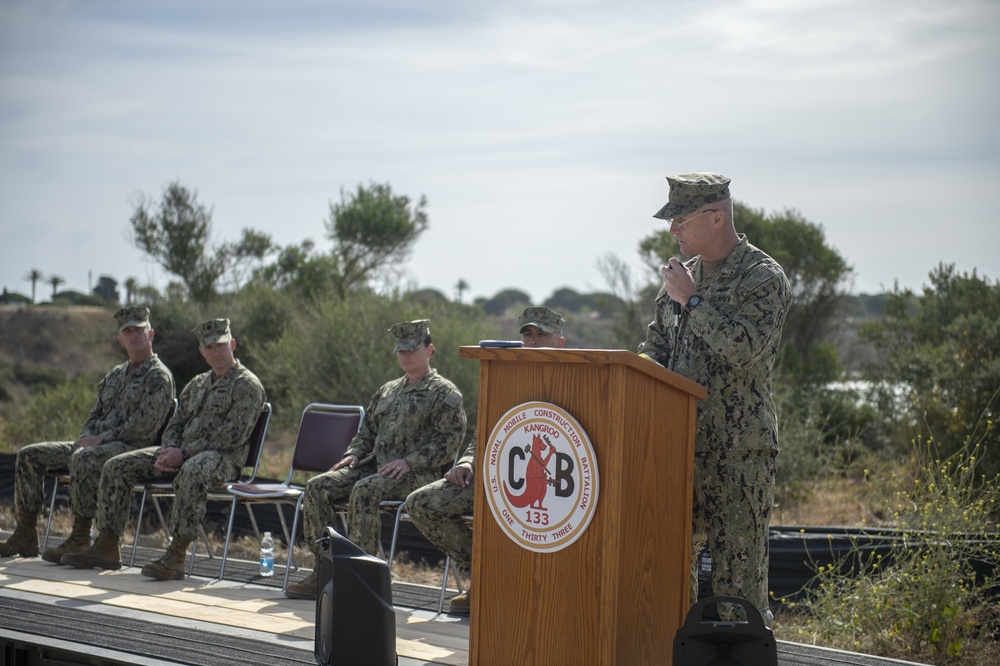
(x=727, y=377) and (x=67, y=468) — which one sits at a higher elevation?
(x=727, y=377)

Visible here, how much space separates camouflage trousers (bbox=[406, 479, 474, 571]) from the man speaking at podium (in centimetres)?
186

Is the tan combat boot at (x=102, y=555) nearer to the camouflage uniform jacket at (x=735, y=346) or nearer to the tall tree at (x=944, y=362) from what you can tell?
the camouflage uniform jacket at (x=735, y=346)

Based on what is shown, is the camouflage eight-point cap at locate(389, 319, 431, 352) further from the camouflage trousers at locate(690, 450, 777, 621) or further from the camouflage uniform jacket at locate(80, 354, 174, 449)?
the camouflage trousers at locate(690, 450, 777, 621)

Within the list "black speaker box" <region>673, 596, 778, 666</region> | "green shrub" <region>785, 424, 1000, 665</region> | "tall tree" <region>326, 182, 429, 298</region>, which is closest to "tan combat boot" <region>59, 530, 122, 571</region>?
"green shrub" <region>785, 424, 1000, 665</region>

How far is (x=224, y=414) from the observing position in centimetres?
629

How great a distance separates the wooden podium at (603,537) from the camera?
2812mm

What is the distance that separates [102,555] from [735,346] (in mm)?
4357

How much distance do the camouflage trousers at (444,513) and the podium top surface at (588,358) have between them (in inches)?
84.4

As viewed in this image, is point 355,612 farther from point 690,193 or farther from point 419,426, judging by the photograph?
point 419,426

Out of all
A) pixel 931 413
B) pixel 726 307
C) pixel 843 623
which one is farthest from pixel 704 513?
pixel 931 413

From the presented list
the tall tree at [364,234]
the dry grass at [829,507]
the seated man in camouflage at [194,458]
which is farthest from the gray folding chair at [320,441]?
the tall tree at [364,234]

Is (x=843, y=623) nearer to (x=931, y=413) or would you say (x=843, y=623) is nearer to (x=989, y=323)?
(x=931, y=413)

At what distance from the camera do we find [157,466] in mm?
6176

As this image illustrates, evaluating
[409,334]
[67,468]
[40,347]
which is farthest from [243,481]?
[40,347]
